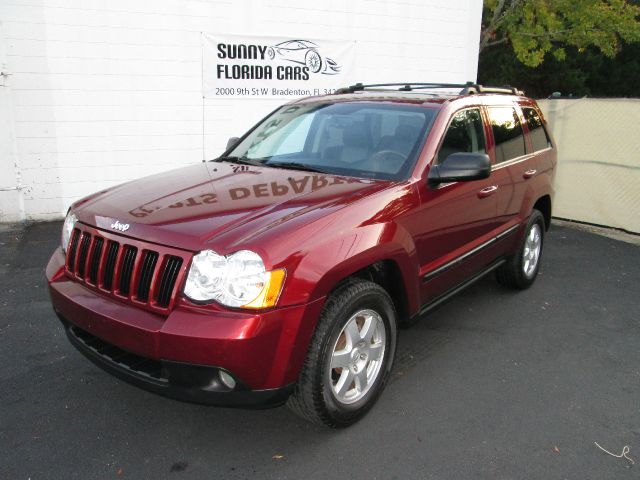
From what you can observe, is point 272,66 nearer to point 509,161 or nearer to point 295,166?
point 509,161

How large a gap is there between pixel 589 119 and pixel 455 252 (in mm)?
5387

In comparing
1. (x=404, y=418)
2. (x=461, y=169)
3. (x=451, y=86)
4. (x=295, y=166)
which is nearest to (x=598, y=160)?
(x=451, y=86)

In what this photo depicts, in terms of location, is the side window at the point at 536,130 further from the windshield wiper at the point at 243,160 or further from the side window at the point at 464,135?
the windshield wiper at the point at 243,160

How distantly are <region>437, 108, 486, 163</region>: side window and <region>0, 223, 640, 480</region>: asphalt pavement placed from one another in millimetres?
1414

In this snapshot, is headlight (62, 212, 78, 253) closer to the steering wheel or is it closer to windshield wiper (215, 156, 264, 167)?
windshield wiper (215, 156, 264, 167)

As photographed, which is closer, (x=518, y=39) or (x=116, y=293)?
(x=116, y=293)

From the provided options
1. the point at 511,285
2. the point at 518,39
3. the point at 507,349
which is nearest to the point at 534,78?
Result: the point at 518,39

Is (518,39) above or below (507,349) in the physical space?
above

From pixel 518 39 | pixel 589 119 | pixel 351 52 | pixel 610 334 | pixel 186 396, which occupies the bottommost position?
pixel 610 334

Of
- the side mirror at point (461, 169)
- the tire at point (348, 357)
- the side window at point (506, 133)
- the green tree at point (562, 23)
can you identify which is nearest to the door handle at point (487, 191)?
the side window at point (506, 133)

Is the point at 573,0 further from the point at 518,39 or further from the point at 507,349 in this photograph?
the point at 507,349

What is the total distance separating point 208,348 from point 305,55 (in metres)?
7.77

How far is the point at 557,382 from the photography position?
3764 millimetres

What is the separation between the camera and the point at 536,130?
5414mm
